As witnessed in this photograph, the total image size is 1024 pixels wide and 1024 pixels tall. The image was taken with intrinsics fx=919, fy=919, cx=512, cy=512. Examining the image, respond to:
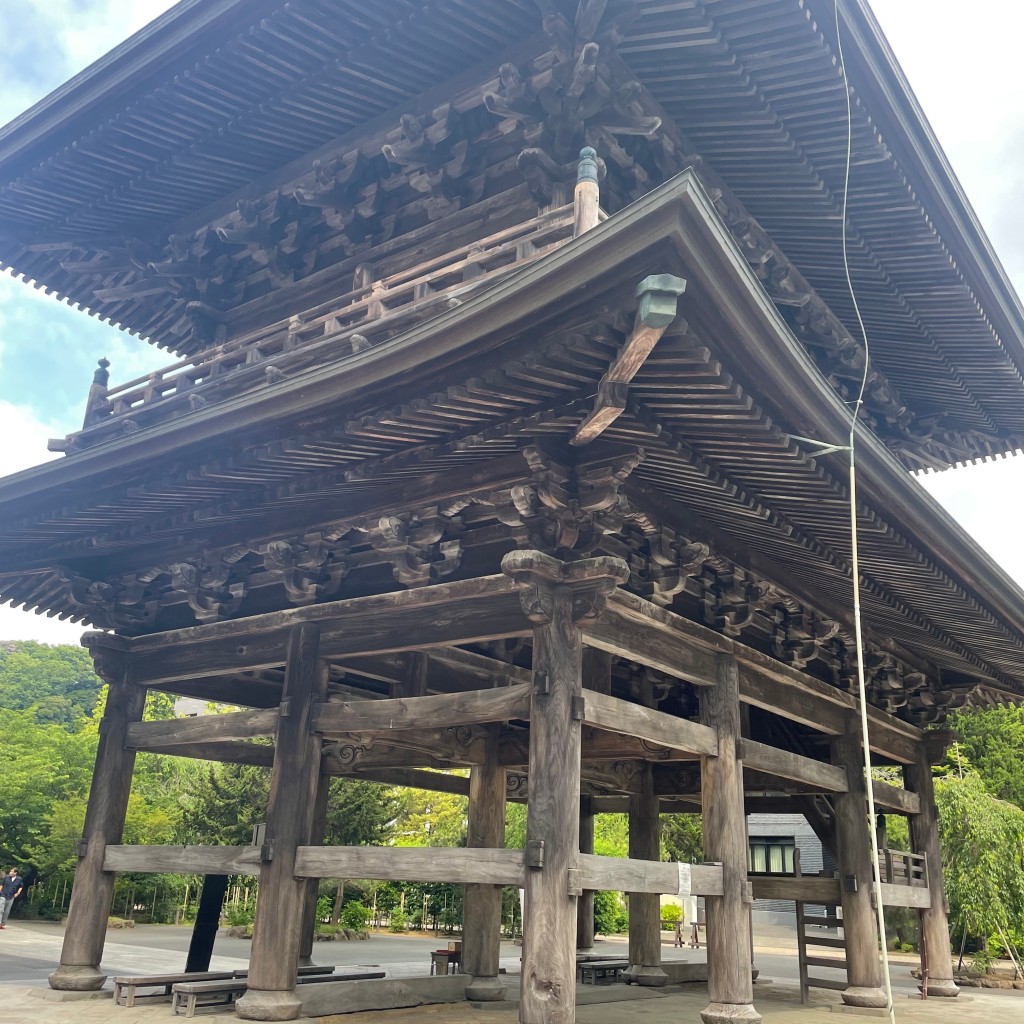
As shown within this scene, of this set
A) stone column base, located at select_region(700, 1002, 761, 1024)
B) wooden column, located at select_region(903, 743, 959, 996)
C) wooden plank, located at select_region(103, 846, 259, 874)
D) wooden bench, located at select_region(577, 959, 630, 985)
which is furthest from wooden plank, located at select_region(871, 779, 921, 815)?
wooden plank, located at select_region(103, 846, 259, 874)

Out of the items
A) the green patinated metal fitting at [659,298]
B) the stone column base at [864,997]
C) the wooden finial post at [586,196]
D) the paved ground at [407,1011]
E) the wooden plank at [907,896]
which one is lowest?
the paved ground at [407,1011]

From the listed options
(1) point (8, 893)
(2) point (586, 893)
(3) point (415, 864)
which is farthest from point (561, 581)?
(1) point (8, 893)

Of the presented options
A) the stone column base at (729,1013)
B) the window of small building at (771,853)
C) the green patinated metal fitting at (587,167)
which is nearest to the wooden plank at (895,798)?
the stone column base at (729,1013)

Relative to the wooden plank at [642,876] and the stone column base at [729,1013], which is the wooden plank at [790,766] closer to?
the wooden plank at [642,876]

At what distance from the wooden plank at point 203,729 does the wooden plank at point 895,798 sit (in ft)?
23.9

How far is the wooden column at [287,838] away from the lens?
24.8 ft

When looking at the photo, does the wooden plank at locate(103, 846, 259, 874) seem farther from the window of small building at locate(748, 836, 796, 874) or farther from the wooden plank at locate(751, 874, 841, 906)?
the window of small building at locate(748, 836, 796, 874)

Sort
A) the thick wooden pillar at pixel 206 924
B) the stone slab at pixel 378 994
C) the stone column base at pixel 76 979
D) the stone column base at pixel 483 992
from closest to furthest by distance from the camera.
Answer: the stone slab at pixel 378 994 < the stone column base at pixel 76 979 < the thick wooden pillar at pixel 206 924 < the stone column base at pixel 483 992

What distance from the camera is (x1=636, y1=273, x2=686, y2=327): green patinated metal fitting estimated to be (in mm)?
4559

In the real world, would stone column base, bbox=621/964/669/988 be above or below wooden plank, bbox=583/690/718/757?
below

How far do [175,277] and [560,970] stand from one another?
9.23 metres

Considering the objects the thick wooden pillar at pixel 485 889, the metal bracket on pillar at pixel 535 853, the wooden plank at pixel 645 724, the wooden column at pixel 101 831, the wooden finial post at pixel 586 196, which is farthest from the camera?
the thick wooden pillar at pixel 485 889

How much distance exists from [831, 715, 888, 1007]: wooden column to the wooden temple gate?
0.05 meters

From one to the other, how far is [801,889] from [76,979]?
25.4ft
